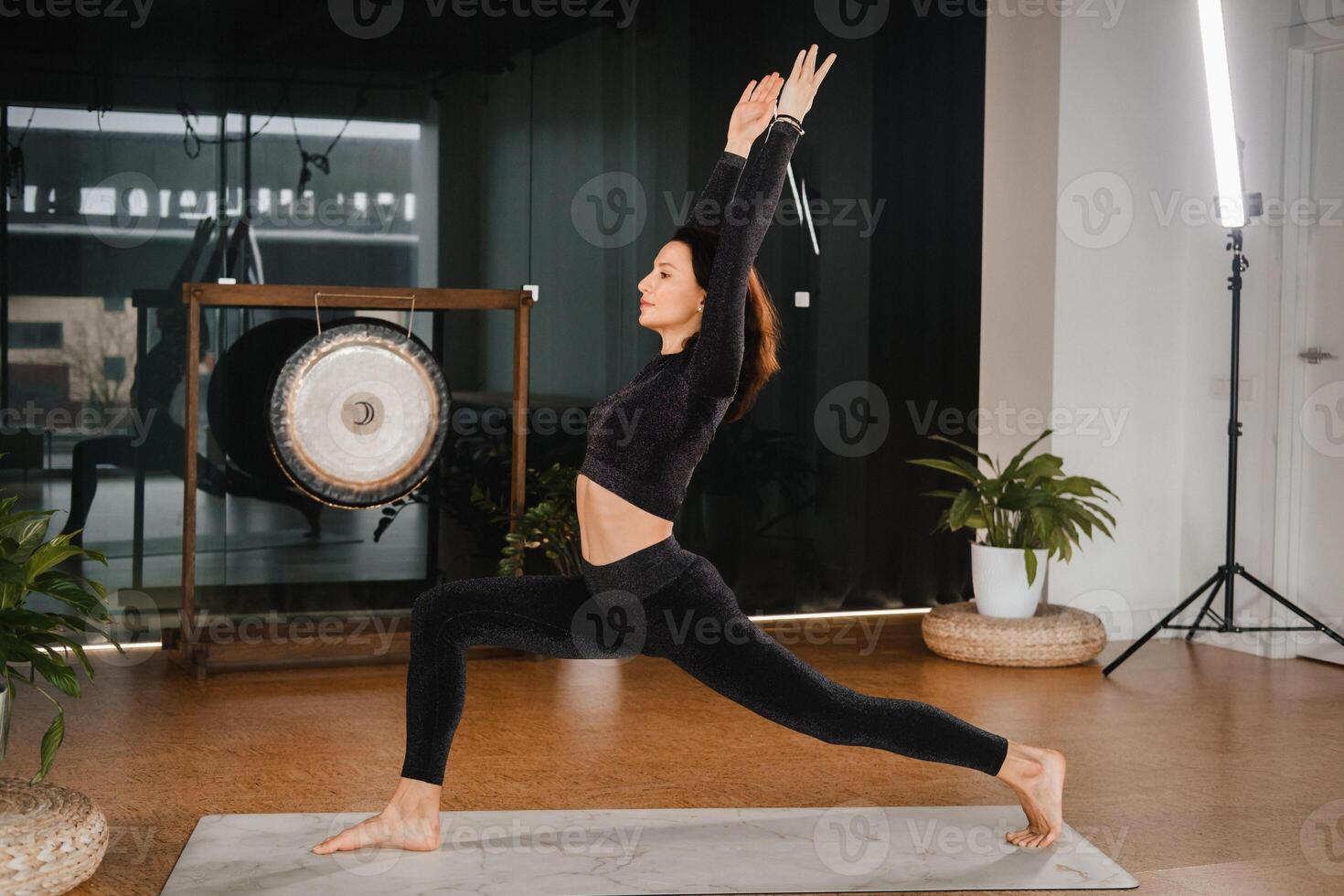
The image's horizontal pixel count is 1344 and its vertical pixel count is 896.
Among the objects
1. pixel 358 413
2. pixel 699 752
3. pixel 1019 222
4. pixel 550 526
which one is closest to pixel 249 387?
pixel 358 413

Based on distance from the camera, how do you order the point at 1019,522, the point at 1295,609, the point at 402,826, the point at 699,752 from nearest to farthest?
the point at 402,826, the point at 699,752, the point at 1295,609, the point at 1019,522

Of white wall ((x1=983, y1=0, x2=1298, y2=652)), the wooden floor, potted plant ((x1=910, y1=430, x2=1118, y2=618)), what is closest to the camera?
the wooden floor

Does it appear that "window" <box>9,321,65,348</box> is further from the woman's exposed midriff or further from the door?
the door

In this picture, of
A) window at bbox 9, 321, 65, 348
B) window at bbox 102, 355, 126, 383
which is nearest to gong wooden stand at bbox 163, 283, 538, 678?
window at bbox 102, 355, 126, 383

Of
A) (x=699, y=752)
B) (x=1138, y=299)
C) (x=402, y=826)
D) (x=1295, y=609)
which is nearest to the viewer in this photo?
(x=402, y=826)

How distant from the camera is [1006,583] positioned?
13.6ft

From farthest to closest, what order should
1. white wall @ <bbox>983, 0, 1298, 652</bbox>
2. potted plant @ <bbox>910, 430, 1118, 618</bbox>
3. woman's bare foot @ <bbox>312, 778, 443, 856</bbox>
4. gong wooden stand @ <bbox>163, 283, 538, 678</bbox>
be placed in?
1. white wall @ <bbox>983, 0, 1298, 652</bbox>
2. potted plant @ <bbox>910, 430, 1118, 618</bbox>
3. gong wooden stand @ <bbox>163, 283, 538, 678</bbox>
4. woman's bare foot @ <bbox>312, 778, 443, 856</bbox>

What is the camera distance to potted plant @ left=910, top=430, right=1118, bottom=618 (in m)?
4.09

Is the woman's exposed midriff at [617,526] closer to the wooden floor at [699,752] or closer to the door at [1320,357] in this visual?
the wooden floor at [699,752]

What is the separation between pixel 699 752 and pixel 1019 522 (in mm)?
1601

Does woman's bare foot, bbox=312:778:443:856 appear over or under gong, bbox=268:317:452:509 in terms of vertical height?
under

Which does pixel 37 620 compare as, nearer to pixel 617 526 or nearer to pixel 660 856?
pixel 617 526

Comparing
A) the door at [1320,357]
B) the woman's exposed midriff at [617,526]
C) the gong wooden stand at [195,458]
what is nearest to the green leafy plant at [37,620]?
the woman's exposed midriff at [617,526]

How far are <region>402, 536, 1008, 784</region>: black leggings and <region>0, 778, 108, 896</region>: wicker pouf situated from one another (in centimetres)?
51
